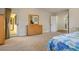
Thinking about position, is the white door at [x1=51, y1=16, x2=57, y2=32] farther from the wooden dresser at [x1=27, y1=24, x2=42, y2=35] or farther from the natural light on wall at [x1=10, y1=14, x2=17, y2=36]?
the natural light on wall at [x1=10, y1=14, x2=17, y2=36]

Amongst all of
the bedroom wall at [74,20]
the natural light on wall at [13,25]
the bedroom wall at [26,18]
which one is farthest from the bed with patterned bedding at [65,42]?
the natural light on wall at [13,25]

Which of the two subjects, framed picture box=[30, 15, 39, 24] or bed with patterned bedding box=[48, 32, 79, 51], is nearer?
bed with patterned bedding box=[48, 32, 79, 51]

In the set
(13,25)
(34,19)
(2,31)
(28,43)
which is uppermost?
(34,19)

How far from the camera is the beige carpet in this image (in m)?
2.61

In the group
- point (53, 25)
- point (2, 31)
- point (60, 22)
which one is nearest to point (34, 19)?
point (53, 25)

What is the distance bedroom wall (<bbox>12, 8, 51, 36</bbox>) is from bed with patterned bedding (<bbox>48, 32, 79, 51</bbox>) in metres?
0.24

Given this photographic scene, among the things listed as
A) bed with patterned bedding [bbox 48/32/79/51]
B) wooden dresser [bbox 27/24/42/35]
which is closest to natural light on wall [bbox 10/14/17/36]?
wooden dresser [bbox 27/24/42/35]

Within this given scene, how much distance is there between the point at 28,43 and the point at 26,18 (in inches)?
17.2

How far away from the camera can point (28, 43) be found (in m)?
2.63

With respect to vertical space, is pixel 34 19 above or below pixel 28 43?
above

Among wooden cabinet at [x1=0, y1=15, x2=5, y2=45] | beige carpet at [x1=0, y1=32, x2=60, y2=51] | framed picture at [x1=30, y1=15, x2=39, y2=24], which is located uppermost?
framed picture at [x1=30, y1=15, x2=39, y2=24]

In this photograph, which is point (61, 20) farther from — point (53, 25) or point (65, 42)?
point (65, 42)

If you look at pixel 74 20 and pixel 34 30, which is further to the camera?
pixel 34 30

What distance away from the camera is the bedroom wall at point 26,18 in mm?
2625
